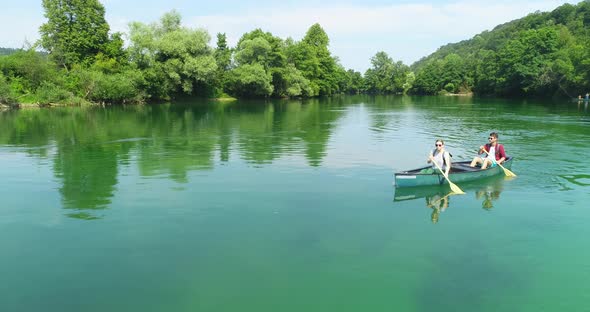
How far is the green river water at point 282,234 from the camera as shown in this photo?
7.71 meters

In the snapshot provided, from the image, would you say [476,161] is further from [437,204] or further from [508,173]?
[437,204]

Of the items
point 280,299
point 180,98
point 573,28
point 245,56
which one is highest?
point 573,28

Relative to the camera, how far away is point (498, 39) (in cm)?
15500

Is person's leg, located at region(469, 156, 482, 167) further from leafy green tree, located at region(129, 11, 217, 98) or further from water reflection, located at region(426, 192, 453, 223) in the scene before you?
leafy green tree, located at region(129, 11, 217, 98)

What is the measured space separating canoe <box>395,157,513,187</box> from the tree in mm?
59599

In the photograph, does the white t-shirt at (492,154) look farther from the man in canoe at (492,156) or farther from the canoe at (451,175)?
the canoe at (451,175)

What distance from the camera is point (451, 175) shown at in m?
14.8

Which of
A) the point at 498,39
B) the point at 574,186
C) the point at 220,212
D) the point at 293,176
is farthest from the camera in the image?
the point at 498,39

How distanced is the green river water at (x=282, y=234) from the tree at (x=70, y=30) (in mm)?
47008

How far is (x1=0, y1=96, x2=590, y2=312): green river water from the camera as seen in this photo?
7715mm

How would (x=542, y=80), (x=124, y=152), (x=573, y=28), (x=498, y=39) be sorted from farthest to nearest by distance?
1. (x=498, y=39)
2. (x=573, y=28)
3. (x=542, y=80)
4. (x=124, y=152)

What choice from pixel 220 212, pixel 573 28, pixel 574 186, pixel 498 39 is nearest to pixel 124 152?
pixel 220 212

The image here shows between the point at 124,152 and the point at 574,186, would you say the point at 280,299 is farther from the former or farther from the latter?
the point at 124,152

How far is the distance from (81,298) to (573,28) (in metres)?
137
